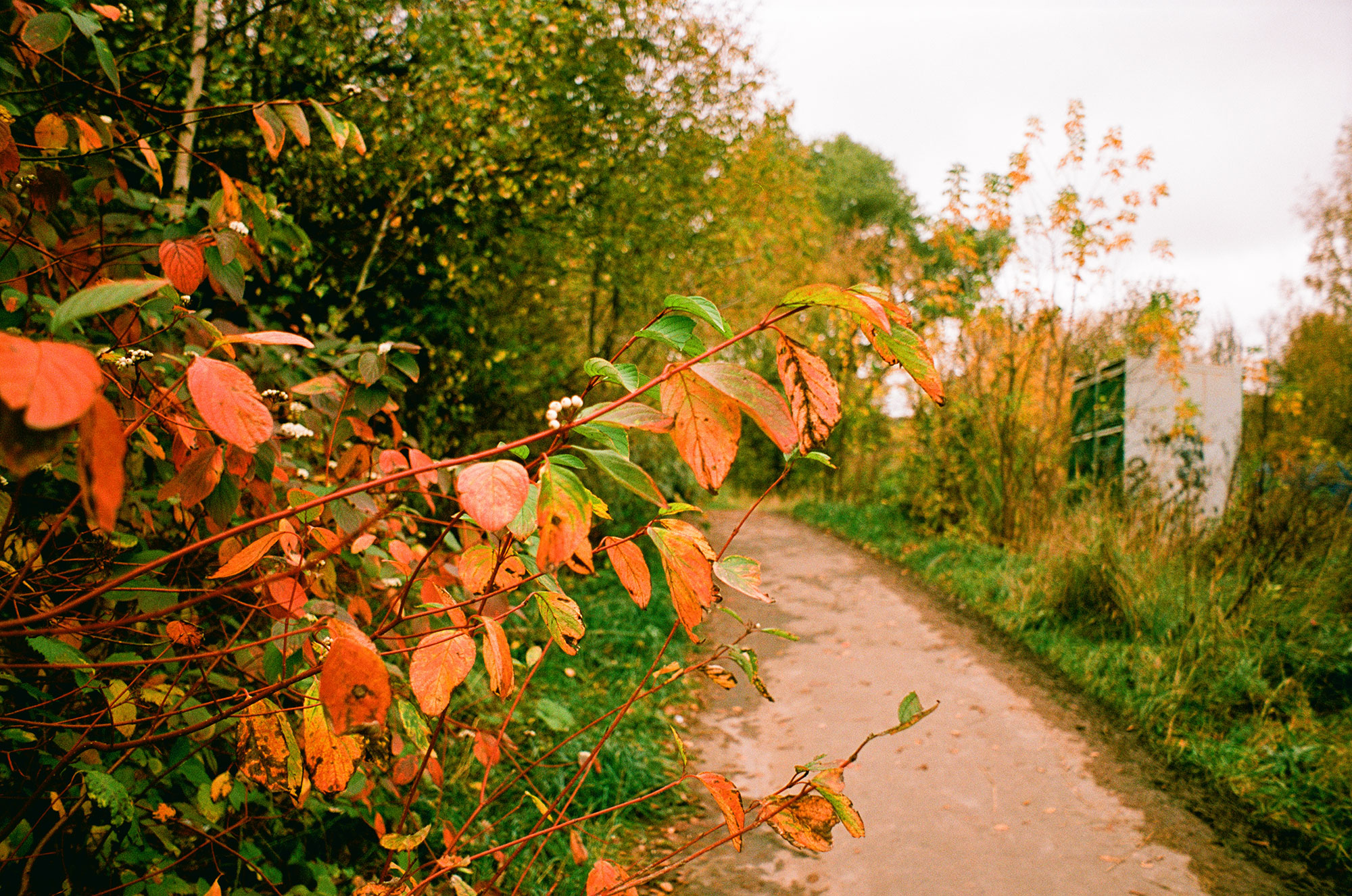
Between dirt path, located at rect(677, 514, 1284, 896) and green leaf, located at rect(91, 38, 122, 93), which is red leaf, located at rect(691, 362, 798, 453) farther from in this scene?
dirt path, located at rect(677, 514, 1284, 896)

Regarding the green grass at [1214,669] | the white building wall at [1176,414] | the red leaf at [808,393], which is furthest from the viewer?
the white building wall at [1176,414]

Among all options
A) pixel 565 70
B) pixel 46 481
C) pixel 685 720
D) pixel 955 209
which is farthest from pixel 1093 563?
pixel 565 70

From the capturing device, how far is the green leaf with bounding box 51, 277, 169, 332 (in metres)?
0.46

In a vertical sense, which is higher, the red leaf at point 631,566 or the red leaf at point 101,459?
the red leaf at point 101,459

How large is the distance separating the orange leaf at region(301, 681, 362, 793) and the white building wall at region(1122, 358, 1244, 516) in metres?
6.58

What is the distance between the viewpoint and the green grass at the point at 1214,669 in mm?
2893

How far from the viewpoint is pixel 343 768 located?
98cm

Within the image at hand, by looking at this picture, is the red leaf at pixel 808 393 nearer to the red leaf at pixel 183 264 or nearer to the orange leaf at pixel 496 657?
the orange leaf at pixel 496 657

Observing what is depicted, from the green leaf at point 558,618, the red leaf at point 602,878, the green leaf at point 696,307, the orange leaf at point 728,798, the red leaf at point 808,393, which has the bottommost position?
the red leaf at point 602,878

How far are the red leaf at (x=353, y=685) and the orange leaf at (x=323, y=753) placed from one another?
0.28 metres

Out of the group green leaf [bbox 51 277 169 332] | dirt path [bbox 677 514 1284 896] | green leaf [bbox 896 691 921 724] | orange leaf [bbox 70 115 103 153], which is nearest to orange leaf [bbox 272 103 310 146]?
orange leaf [bbox 70 115 103 153]

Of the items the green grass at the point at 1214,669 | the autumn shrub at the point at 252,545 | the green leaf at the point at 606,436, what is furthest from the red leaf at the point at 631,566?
the green grass at the point at 1214,669

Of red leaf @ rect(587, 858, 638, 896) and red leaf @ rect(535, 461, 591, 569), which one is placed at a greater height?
red leaf @ rect(535, 461, 591, 569)

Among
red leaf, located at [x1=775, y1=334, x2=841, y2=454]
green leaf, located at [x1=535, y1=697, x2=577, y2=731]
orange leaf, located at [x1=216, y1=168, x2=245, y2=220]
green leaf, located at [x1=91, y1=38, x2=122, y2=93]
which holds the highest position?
green leaf, located at [x1=91, y1=38, x2=122, y2=93]
